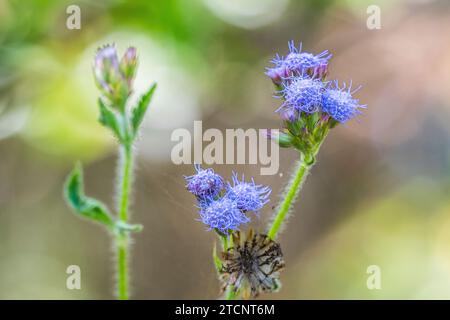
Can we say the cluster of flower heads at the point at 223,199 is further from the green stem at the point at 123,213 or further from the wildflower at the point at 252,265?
the green stem at the point at 123,213

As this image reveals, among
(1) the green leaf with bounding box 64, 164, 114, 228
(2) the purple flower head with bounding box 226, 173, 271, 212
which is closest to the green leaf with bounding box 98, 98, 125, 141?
(1) the green leaf with bounding box 64, 164, 114, 228

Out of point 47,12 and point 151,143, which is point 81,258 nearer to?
point 151,143

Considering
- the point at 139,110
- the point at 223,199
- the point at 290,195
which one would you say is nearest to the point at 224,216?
the point at 223,199

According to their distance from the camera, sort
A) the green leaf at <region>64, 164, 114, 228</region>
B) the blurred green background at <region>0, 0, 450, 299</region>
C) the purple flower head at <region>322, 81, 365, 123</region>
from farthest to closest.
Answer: the blurred green background at <region>0, 0, 450, 299</region> < the purple flower head at <region>322, 81, 365, 123</region> < the green leaf at <region>64, 164, 114, 228</region>

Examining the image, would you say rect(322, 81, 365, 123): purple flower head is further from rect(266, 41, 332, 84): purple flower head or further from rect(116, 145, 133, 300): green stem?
rect(116, 145, 133, 300): green stem

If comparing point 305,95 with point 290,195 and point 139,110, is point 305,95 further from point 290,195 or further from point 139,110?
point 139,110
